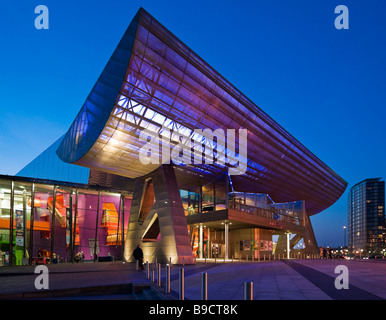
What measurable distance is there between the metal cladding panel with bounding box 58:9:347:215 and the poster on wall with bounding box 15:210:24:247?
708cm

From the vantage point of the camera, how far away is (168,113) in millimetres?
24344

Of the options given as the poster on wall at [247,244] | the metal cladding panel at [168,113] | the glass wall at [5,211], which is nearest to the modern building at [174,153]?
the metal cladding panel at [168,113]

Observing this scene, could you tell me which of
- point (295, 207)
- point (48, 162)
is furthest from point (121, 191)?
point (295, 207)

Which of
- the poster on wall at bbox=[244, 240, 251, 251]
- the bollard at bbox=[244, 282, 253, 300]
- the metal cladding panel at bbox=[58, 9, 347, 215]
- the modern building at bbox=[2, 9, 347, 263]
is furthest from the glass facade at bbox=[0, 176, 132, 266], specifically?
the bollard at bbox=[244, 282, 253, 300]

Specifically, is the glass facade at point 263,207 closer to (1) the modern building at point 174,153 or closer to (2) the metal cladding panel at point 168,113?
(1) the modern building at point 174,153

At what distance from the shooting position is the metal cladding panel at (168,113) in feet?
64.1

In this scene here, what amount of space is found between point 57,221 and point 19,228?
20.6 feet

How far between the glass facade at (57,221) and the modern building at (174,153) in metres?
0.27

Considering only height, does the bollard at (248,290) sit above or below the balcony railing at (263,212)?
above

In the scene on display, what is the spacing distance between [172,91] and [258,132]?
453 inches

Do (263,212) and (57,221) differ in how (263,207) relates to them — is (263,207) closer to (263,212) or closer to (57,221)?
(263,212)

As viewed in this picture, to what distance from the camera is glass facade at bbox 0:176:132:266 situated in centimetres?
3116

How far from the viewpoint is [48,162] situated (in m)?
58.4

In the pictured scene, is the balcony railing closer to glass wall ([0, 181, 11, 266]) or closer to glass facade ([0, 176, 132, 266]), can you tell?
glass facade ([0, 176, 132, 266])
